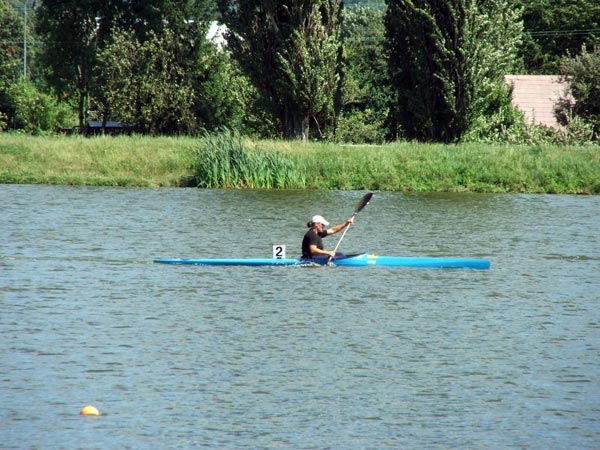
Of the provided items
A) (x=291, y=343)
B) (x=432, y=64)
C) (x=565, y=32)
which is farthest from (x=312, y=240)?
(x=565, y=32)

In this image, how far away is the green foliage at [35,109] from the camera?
2778 inches

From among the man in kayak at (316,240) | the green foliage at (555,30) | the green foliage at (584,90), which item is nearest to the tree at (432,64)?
the green foliage at (584,90)

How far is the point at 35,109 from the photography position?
70.6 m

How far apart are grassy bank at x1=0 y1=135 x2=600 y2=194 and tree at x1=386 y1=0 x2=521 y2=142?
2.37 meters

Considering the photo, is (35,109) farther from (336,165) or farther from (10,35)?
(10,35)

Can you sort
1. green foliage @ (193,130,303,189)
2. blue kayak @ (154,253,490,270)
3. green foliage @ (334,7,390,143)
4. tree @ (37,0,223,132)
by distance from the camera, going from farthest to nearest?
green foliage @ (334,7,390,143) < tree @ (37,0,223,132) < green foliage @ (193,130,303,189) < blue kayak @ (154,253,490,270)

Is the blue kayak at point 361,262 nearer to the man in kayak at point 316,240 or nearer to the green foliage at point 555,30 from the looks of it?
the man in kayak at point 316,240

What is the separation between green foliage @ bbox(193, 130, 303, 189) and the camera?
4191 centimetres

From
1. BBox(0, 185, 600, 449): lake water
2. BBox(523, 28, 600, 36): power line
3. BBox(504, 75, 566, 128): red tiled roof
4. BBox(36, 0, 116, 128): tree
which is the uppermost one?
BBox(523, 28, 600, 36): power line

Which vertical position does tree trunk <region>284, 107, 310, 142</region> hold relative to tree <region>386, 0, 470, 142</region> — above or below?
below

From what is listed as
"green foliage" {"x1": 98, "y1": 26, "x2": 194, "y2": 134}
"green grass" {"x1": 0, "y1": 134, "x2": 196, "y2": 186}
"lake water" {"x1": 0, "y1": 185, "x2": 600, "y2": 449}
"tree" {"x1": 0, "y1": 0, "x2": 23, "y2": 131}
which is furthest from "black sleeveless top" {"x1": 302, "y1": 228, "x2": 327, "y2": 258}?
"tree" {"x1": 0, "y1": 0, "x2": 23, "y2": 131}

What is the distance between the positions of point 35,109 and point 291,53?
28266 mm

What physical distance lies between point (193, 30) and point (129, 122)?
8261 mm

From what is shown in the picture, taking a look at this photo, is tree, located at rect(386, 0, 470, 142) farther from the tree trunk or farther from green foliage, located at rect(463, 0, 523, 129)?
the tree trunk
